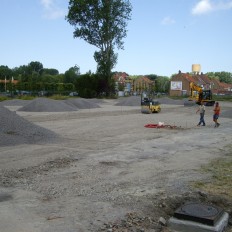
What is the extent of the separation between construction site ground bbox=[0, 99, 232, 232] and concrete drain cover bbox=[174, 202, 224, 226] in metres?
0.34

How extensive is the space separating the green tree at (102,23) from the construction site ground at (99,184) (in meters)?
48.2

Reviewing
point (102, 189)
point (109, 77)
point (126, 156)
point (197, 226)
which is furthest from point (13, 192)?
point (109, 77)

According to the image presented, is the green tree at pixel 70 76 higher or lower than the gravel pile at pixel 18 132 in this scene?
higher

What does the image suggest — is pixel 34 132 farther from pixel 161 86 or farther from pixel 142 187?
pixel 161 86

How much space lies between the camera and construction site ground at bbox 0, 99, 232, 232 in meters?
5.85

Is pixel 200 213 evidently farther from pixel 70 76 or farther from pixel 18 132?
pixel 70 76

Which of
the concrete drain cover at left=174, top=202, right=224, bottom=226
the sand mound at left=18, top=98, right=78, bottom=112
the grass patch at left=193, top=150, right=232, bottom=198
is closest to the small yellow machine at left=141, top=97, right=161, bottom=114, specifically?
the sand mound at left=18, top=98, right=78, bottom=112

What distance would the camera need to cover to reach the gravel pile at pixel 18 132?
13889mm

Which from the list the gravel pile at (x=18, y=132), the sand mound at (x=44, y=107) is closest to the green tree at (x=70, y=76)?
the sand mound at (x=44, y=107)

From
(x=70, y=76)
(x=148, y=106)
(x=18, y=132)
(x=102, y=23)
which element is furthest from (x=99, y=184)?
(x=70, y=76)

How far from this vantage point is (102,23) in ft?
199

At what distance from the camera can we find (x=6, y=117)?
614 inches

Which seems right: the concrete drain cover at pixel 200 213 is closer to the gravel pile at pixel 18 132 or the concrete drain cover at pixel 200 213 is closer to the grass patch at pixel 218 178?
the grass patch at pixel 218 178

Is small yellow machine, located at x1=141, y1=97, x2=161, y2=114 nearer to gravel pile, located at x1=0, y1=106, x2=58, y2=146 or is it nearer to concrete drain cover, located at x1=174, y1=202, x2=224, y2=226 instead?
gravel pile, located at x1=0, y1=106, x2=58, y2=146
